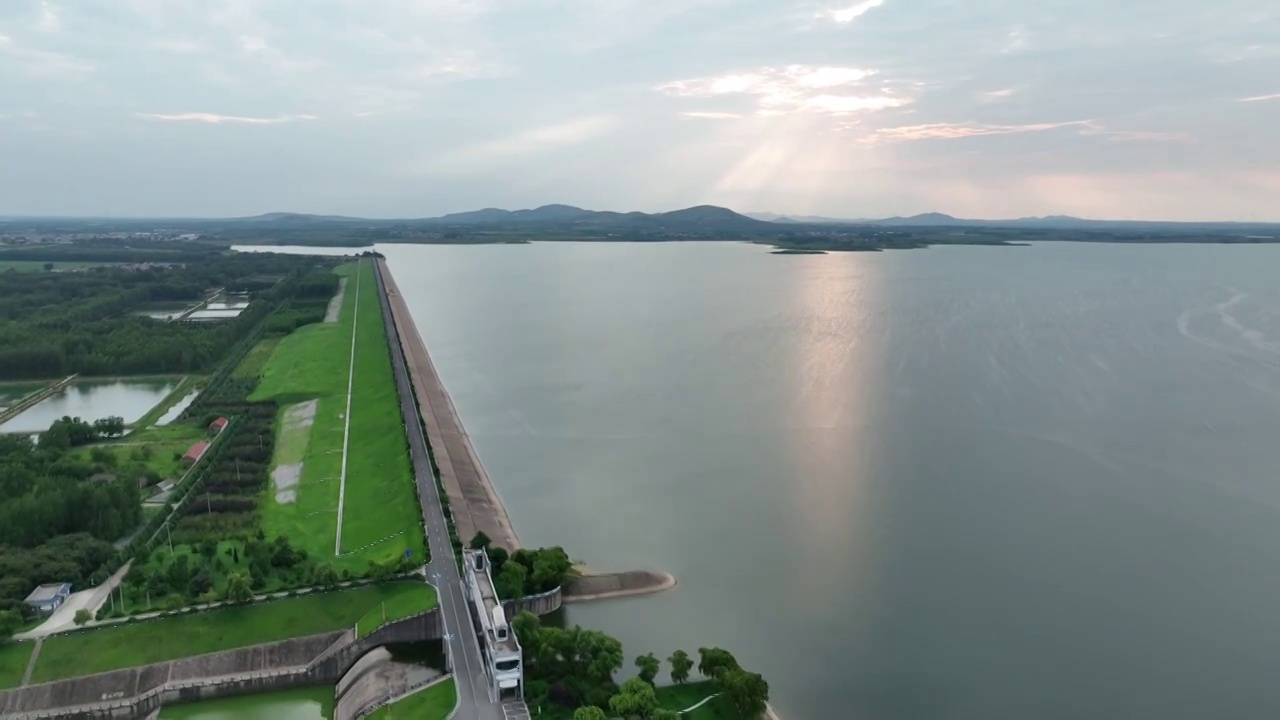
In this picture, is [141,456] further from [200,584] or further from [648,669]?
[648,669]

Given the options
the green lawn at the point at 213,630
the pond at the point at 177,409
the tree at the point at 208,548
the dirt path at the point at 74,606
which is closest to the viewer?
the green lawn at the point at 213,630

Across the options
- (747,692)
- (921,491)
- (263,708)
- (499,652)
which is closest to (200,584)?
(263,708)

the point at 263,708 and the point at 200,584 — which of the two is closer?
the point at 263,708

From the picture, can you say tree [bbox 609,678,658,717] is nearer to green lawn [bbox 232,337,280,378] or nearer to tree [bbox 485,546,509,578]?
tree [bbox 485,546,509,578]

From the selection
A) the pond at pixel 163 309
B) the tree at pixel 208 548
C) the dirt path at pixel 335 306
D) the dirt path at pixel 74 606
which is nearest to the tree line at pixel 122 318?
the pond at pixel 163 309

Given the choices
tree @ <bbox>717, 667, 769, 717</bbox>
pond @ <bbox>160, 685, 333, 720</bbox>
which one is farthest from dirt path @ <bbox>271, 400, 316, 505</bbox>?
tree @ <bbox>717, 667, 769, 717</bbox>

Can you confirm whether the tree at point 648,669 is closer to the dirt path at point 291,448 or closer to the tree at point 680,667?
the tree at point 680,667
